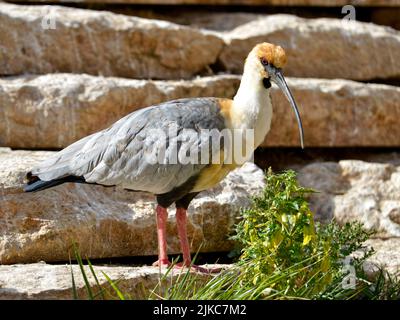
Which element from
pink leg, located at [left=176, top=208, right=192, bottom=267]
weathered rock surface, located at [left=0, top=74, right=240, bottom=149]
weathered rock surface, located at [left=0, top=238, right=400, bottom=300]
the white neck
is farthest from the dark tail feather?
weathered rock surface, located at [left=0, top=74, right=240, bottom=149]

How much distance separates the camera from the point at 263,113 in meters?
6.02

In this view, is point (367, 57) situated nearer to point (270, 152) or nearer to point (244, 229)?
point (270, 152)

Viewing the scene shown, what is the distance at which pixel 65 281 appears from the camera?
5.46 m

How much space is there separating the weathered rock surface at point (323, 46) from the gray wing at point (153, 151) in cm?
282

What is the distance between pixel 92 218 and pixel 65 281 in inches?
38.9

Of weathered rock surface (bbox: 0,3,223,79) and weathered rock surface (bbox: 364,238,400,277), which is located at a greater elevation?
weathered rock surface (bbox: 0,3,223,79)

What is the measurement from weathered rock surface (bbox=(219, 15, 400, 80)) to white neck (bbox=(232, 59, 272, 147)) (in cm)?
263

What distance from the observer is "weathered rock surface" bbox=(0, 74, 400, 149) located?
24.6ft

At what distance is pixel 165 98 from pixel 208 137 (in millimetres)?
2099

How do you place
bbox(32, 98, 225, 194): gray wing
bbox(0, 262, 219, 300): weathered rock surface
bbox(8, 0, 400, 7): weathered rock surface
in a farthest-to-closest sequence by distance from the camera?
bbox(8, 0, 400, 7): weathered rock surface < bbox(32, 98, 225, 194): gray wing < bbox(0, 262, 219, 300): weathered rock surface

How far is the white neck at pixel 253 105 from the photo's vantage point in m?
5.96

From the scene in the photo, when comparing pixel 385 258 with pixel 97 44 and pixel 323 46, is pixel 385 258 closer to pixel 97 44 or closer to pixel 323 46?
pixel 323 46

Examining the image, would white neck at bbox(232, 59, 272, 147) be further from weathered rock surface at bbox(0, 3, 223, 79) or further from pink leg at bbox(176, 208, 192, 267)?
weathered rock surface at bbox(0, 3, 223, 79)

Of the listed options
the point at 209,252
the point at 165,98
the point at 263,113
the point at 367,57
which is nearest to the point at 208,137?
the point at 263,113
